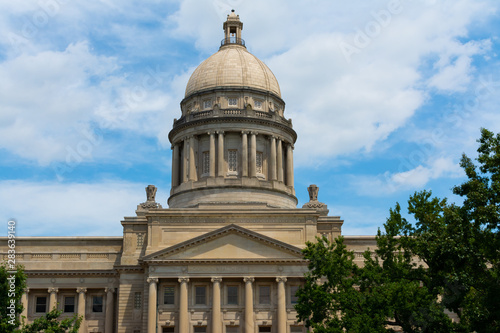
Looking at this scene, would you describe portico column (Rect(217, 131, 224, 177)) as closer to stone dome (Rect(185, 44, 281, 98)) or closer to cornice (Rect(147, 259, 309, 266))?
stone dome (Rect(185, 44, 281, 98))

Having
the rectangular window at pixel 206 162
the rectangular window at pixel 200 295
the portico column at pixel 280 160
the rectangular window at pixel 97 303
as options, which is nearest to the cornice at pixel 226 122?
the portico column at pixel 280 160

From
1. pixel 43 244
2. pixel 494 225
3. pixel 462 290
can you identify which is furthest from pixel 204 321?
pixel 494 225

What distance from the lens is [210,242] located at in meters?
52.2

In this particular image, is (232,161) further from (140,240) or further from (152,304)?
(152,304)

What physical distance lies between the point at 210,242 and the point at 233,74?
2217 centimetres

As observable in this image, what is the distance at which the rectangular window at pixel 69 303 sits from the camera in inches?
Result: 2218

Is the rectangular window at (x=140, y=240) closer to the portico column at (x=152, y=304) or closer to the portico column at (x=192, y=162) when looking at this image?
the portico column at (x=152, y=304)

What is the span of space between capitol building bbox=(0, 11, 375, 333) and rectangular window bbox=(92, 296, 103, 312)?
0.29 ft

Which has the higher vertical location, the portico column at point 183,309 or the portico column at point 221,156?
the portico column at point 221,156

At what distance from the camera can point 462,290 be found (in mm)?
34531

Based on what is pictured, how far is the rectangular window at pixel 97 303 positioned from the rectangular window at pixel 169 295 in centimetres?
770

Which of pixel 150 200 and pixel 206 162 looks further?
pixel 206 162

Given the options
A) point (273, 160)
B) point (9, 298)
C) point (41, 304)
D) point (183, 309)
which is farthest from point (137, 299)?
point (273, 160)

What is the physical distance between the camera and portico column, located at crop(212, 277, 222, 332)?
5031 centimetres
